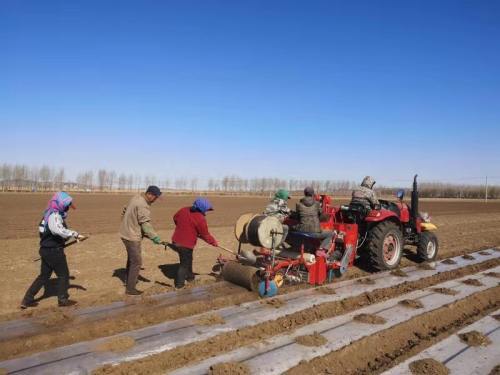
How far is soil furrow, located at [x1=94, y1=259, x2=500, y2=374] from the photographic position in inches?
148

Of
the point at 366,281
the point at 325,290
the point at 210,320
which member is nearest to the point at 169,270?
the point at 325,290

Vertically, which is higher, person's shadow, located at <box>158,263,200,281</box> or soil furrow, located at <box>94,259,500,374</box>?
soil furrow, located at <box>94,259,500,374</box>

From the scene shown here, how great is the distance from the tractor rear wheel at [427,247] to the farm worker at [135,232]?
6128mm

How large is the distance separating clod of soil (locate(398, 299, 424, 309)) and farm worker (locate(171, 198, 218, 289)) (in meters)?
2.90

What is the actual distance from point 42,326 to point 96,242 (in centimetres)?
724

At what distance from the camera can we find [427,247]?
966cm

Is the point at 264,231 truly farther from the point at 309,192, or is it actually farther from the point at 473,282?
the point at 473,282

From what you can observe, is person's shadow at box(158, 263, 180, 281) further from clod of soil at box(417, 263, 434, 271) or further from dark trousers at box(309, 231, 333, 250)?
clod of soil at box(417, 263, 434, 271)

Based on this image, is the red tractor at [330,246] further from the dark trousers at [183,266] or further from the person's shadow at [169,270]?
the person's shadow at [169,270]

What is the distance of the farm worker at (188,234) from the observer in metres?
6.78

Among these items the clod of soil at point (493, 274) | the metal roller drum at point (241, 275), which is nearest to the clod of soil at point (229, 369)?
the metal roller drum at point (241, 275)

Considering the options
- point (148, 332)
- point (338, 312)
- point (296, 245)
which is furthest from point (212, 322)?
point (296, 245)

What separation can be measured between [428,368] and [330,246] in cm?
374

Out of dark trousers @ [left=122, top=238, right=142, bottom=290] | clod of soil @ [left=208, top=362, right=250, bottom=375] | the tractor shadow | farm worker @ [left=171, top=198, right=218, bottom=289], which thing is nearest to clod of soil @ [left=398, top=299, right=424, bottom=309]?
the tractor shadow
